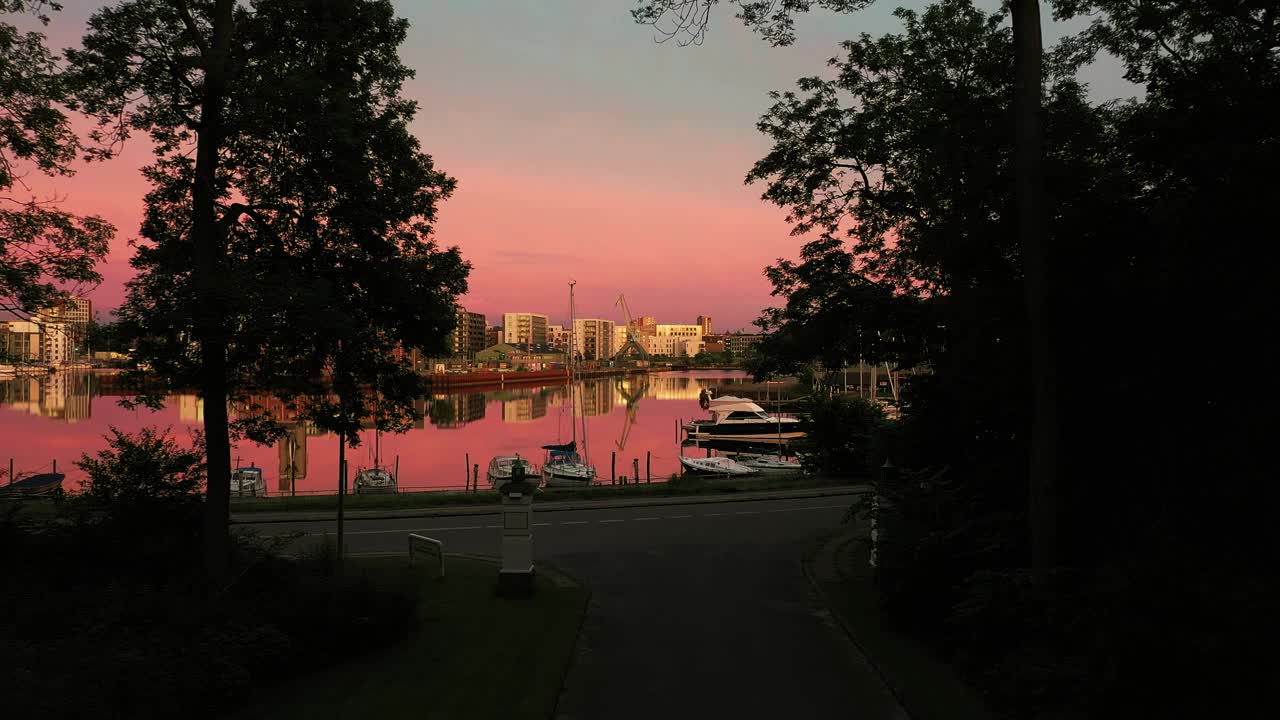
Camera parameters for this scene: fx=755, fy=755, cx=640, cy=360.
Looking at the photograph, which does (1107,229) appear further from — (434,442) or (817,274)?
(434,442)

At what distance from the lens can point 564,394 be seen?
131125mm

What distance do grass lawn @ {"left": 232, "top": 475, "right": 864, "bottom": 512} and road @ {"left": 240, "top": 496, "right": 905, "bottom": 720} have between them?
2336mm

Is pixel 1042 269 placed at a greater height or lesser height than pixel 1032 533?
greater

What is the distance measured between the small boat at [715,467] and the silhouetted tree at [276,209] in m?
31.3

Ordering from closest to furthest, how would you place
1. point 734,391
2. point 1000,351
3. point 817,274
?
point 1000,351 → point 817,274 → point 734,391

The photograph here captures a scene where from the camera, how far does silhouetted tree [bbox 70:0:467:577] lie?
29.5ft

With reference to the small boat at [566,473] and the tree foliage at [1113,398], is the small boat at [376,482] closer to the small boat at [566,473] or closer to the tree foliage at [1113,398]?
the small boat at [566,473]

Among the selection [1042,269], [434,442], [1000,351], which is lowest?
[434,442]

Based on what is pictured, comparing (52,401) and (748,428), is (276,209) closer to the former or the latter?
(748,428)

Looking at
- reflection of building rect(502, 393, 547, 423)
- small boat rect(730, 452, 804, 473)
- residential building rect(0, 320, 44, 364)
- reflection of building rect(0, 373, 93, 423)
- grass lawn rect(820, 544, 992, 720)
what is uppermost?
residential building rect(0, 320, 44, 364)

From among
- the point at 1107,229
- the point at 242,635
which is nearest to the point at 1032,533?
the point at 1107,229

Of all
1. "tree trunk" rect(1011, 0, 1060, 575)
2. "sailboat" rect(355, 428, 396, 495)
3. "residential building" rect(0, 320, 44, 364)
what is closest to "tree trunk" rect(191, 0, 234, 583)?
"residential building" rect(0, 320, 44, 364)

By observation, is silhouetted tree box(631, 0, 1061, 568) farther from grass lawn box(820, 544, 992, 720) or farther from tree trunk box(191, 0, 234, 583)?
tree trunk box(191, 0, 234, 583)

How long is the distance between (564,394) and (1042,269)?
125259 mm
